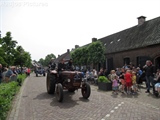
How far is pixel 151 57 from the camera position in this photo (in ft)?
65.1

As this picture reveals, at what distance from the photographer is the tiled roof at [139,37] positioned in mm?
20500

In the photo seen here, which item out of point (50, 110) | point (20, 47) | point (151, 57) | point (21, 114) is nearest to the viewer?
point (21, 114)

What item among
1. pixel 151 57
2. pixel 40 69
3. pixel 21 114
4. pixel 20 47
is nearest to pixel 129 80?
pixel 21 114

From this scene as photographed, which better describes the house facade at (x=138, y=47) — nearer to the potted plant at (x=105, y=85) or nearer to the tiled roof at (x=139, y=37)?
the tiled roof at (x=139, y=37)

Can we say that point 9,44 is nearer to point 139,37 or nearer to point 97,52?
point 97,52

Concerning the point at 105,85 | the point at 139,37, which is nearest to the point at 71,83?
the point at 105,85

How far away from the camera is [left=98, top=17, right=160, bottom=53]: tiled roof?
20.5 meters

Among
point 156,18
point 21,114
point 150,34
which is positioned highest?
point 156,18

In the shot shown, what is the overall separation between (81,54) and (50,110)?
25.7m

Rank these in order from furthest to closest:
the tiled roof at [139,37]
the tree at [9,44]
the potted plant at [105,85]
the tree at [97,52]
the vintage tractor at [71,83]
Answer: the tree at [9,44]
the tree at [97,52]
the tiled roof at [139,37]
the potted plant at [105,85]
the vintage tractor at [71,83]

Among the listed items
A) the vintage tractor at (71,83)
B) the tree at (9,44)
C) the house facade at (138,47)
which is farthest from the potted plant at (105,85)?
the tree at (9,44)

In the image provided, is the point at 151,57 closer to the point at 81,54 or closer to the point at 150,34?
the point at 150,34

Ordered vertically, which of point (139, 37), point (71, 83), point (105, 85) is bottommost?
point (105, 85)

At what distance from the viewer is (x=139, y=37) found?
76.0ft
